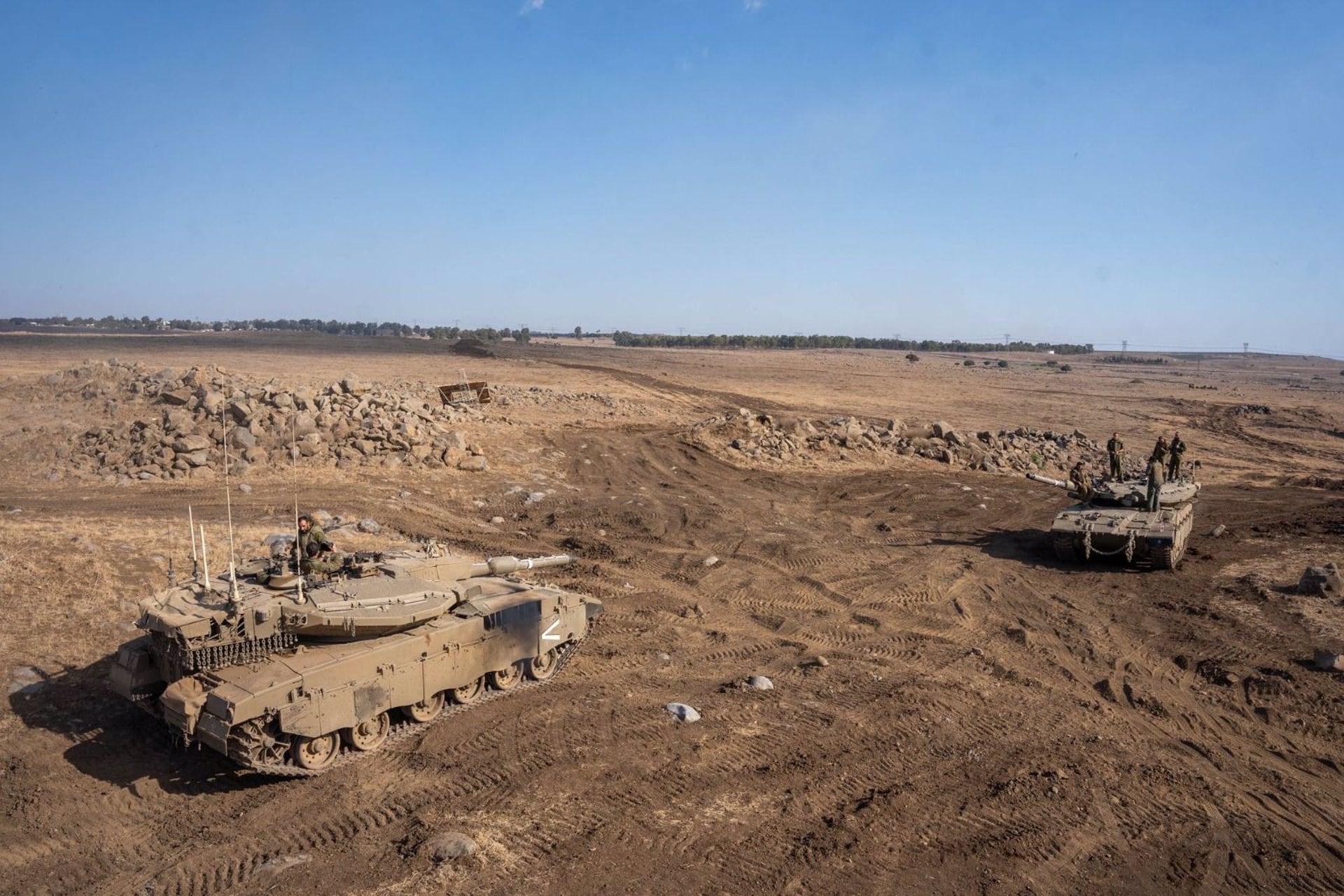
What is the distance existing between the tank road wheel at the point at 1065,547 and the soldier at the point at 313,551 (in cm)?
1281

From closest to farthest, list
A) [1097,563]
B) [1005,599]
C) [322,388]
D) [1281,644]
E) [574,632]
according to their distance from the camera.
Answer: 1. [574,632]
2. [1281,644]
3. [1005,599]
4. [1097,563]
5. [322,388]

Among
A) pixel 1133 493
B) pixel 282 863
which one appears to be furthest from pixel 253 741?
pixel 1133 493

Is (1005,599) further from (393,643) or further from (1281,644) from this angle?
(393,643)

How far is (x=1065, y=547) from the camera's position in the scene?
55.0 ft

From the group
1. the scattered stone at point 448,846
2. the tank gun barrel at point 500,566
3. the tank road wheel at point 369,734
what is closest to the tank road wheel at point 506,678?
the tank gun barrel at point 500,566

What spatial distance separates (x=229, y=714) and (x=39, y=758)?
8.68 feet

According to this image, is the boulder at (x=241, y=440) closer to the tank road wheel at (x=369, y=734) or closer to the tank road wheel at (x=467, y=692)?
the tank road wheel at (x=467, y=692)

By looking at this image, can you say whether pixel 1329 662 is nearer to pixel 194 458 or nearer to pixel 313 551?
pixel 313 551

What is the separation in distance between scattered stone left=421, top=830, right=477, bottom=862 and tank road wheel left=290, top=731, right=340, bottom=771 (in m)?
1.83

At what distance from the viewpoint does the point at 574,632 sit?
11.4 meters

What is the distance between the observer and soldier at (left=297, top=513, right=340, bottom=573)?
31.9ft

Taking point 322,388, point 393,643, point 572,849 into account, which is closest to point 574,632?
point 393,643

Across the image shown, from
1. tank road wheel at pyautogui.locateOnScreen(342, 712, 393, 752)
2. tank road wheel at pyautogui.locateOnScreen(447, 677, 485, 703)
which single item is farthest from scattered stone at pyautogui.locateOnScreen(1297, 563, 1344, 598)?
tank road wheel at pyautogui.locateOnScreen(342, 712, 393, 752)

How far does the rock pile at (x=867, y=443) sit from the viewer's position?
2708cm
